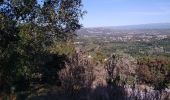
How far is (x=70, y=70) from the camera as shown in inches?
472

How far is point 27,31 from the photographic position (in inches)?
545

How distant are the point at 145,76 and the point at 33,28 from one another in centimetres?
2374

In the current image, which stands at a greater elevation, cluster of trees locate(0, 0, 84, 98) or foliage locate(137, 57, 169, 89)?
cluster of trees locate(0, 0, 84, 98)

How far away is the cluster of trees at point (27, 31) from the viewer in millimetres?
13945

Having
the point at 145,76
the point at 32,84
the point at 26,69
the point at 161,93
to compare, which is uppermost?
the point at 161,93

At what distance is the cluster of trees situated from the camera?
1395 cm

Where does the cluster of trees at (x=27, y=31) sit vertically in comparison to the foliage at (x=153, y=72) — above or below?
above

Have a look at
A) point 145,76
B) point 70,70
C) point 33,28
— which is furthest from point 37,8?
point 145,76

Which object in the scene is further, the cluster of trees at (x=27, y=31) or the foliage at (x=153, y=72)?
the foliage at (x=153, y=72)

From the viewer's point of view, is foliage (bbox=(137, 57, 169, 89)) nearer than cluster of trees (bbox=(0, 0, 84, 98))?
No

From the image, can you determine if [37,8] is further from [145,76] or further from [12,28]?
[145,76]

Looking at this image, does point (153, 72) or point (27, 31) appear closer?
point (27, 31)

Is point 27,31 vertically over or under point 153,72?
over

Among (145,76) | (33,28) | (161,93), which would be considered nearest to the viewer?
(161,93)
